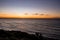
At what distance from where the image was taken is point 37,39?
12750 mm

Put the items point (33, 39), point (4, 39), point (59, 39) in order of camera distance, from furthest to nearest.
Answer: point (59, 39), point (33, 39), point (4, 39)

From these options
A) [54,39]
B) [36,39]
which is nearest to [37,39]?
[36,39]

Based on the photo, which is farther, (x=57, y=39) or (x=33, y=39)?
(x=57, y=39)

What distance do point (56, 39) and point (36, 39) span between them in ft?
12.8

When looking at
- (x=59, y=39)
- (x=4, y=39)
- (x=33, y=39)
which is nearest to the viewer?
(x=4, y=39)

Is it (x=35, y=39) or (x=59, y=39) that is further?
(x=59, y=39)

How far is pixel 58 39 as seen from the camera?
1533 cm

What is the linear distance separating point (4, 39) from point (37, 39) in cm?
395

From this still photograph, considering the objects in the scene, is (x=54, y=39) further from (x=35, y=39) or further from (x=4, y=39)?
(x=4, y=39)

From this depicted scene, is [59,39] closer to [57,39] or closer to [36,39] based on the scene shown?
[57,39]

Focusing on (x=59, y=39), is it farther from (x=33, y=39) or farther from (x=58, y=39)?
(x=33, y=39)

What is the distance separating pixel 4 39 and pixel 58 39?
773 centimetres

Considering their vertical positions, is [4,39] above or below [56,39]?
above

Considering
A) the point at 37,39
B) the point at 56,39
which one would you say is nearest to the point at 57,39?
the point at 56,39
